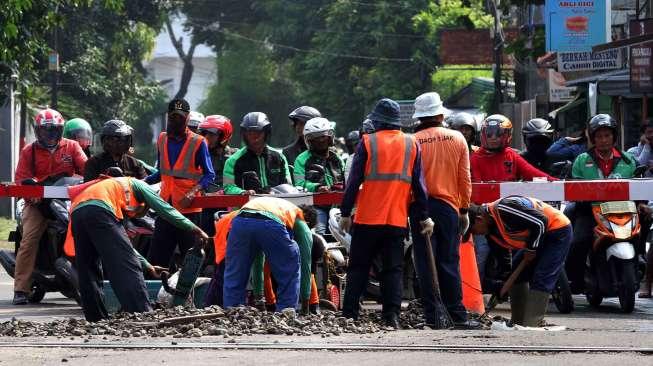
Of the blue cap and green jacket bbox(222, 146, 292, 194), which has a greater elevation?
the blue cap

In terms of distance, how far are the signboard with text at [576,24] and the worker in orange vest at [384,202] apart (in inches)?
567

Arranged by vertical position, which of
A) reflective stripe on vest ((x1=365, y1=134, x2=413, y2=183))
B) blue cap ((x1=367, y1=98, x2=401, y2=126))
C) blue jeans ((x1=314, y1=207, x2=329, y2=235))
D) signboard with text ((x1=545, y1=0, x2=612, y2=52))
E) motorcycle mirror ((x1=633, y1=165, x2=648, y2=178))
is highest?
signboard with text ((x1=545, y1=0, x2=612, y2=52))

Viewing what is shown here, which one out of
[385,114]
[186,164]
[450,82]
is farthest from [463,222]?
[450,82]

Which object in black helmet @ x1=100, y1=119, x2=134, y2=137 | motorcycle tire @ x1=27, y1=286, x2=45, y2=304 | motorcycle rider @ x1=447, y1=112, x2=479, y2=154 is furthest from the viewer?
motorcycle rider @ x1=447, y1=112, x2=479, y2=154

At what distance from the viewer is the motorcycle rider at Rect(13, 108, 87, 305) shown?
14375 millimetres

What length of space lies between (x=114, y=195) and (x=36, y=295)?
403 cm

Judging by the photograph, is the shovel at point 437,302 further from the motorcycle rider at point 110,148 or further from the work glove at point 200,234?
the motorcycle rider at point 110,148

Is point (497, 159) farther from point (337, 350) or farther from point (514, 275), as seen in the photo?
point (337, 350)

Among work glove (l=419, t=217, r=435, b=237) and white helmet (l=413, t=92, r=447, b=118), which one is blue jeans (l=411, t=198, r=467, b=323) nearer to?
work glove (l=419, t=217, r=435, b=237)

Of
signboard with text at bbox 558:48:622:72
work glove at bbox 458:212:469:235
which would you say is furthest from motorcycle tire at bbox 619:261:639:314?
signboard with text at bbox 558:48:622:72

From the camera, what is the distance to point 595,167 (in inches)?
540

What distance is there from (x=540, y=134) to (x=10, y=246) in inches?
442

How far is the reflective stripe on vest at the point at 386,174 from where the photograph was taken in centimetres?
1095

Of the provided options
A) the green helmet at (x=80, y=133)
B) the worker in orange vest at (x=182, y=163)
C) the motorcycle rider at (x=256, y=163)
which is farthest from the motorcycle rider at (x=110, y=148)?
the green helmet at (x=80, y=133)
